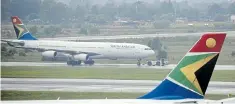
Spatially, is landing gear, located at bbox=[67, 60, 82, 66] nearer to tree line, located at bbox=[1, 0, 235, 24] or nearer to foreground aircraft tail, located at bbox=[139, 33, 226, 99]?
tree line, located at bbox=[1, 0, 235, 24]

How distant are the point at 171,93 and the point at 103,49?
135 ft

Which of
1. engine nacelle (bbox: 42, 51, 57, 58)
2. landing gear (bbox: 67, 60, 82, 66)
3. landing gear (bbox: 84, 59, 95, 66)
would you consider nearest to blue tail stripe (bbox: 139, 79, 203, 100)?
landing gear (bbox: 67, 60, 82, 66)

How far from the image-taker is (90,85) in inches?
1473

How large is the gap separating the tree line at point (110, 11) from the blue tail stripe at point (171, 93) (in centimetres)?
5015

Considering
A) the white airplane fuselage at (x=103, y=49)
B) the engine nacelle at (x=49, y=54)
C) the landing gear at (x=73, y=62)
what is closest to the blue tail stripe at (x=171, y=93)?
the landing gear at (x=73, y=62)

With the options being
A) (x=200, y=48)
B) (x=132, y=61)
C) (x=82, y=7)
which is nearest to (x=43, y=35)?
(x=82, y=7)

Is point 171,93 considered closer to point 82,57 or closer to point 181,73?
point 181,73

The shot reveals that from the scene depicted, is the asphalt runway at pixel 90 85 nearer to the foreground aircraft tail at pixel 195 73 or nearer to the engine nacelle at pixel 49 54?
the foreground aircraft tail at pixel 195 73

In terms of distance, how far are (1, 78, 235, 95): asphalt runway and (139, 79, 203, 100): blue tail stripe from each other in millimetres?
14350

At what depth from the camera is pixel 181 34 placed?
67.7 meters

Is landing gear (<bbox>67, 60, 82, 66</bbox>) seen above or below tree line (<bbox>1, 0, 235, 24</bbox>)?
below

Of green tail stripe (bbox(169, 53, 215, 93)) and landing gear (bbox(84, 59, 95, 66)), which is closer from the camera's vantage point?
green tail stripe (bbox(169, 53, 215, 93))

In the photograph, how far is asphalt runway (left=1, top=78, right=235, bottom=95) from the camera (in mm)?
34656

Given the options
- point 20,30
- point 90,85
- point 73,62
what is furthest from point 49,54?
point 90,85
